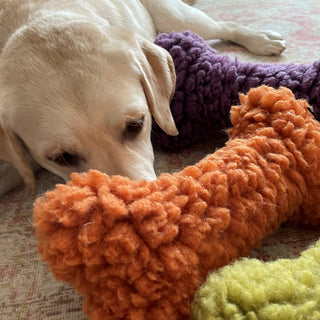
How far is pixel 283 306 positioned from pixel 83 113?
2.31ft

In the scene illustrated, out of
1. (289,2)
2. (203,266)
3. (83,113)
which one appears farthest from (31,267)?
(289,2)

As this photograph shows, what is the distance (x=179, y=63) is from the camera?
4.88ft

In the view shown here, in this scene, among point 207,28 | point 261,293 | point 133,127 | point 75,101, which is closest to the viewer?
point 261,293

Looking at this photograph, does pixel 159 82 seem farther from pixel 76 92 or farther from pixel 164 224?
pixel 164 224

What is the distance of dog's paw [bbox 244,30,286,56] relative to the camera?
7.01 feet

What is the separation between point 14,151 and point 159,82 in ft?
1.83

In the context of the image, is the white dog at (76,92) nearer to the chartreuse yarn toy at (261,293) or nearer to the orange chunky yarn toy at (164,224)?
the orange chunky yarn toy at (164,224)

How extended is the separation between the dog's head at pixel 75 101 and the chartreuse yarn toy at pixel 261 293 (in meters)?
0.46

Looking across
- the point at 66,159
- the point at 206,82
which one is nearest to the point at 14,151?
the point at 66,159

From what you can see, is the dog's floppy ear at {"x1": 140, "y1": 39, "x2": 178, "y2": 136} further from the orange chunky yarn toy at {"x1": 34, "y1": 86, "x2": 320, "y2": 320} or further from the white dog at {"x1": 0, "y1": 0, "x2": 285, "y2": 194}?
the orange chunky yarn toy at {"x1": 34, "y1": 86, "x2": 320, "y2": 320}

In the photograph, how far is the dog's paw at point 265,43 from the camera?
214cm

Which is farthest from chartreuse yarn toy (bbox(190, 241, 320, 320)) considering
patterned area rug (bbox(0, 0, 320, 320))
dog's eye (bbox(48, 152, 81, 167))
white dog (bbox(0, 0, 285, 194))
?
dog's eye (bbox(48, 152, 81, 167))

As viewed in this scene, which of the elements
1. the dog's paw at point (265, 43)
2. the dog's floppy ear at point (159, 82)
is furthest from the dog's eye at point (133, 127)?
the dog's paw at point (265, 43)

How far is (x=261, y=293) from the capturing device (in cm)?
63
